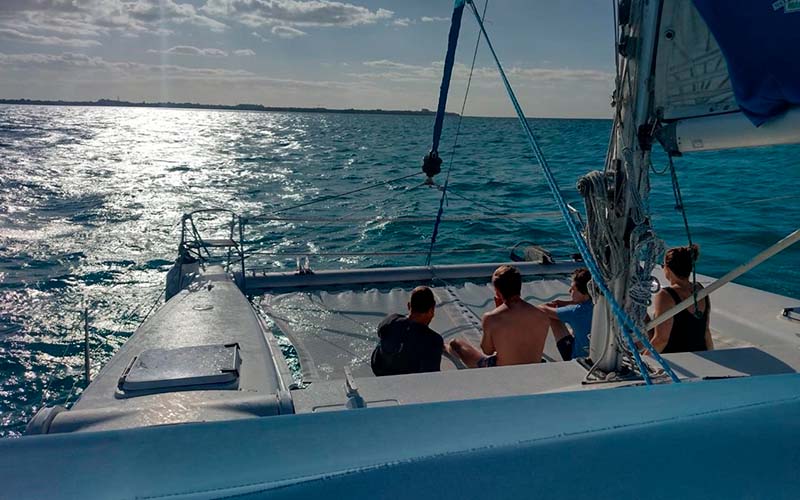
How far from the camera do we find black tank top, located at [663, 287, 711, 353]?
3172 mm

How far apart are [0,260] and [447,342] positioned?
7.57m

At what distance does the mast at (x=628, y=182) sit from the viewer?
7.45 feet

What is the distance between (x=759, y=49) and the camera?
6.38 feet

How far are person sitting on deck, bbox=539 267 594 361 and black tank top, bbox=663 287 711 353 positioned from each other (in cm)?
51

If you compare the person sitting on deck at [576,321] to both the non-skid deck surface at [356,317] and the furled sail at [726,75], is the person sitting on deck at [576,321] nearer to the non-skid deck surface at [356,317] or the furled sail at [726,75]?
the non-skid deck surface at [356,317]

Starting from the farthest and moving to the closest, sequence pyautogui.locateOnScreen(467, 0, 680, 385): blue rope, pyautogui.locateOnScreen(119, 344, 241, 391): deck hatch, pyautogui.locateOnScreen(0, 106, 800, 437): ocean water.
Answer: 1. pyautogui.locateOnScreen(0, 106, 800, 437): ocean water
2. pyautogui.locateOnScreen(119, 344, 241, 391): deck hatch
3. pyautogui.locateOnScreen(467, 0, 680, 385): blue rope

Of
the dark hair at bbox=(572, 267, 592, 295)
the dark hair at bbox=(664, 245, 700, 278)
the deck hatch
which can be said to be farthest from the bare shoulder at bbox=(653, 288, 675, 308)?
the deck hatch

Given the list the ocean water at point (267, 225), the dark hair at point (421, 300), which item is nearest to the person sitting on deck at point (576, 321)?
the dark hair at point (421, 300)

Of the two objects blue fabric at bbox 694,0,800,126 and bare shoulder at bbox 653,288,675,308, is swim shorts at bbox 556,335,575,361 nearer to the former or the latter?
bare shoulder at bbox 653,288,675,308

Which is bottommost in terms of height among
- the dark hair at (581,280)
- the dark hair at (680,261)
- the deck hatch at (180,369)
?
the deck hatch at (180,369)

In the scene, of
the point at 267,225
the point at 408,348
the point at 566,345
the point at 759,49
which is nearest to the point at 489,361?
the point at 408,348

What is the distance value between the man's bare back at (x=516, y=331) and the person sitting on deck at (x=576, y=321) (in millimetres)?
414

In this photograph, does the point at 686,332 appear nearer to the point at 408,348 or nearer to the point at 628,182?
the point at 628,182

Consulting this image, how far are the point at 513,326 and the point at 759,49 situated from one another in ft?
5.64
